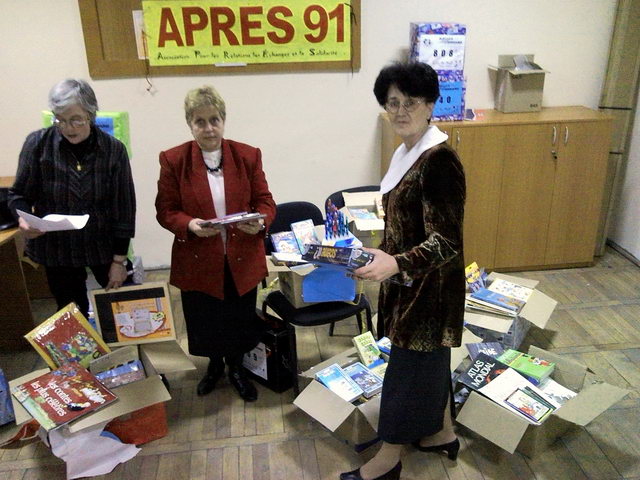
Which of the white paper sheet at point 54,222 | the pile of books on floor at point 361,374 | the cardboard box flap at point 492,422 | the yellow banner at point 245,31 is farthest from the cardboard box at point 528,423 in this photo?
the yellow banner at point 245,31

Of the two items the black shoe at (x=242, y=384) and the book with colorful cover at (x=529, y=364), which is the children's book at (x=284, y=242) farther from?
the book with colorful cover at (x=529, y=364)

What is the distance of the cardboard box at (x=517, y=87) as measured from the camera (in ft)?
11.3

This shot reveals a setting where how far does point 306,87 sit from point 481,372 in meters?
2.07

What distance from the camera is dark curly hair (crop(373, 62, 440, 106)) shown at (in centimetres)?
153

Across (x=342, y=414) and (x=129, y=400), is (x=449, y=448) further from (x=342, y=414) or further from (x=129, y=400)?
(x=129, y=400)

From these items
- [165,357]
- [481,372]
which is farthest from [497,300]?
[165,357]

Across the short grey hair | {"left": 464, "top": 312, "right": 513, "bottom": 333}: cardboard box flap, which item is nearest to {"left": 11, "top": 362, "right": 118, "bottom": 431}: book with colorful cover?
the short grey hair

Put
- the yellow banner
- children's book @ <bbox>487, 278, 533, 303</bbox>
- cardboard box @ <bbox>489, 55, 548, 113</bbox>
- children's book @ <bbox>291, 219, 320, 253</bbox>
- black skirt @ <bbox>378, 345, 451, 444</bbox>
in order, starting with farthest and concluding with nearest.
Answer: cardboard box @ <bbox>489, 55, 548, 113</bbox> < the yellow banner < children's book @ <bbox>487, 278, 533, 303</bbox> < children's book @ <bbox>291, 219, 320, 253</bbox> < black skirt @ <bbox>378, 345, 451, 444</bbox>

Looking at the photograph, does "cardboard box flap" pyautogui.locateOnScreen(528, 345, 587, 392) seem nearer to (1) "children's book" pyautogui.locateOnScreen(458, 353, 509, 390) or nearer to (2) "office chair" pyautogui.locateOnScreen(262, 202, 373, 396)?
(1) "children's book" pyautogui.locateOnScreen(458, 353, 509, 390)

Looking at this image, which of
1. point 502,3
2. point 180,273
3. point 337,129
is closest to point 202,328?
point 180,273

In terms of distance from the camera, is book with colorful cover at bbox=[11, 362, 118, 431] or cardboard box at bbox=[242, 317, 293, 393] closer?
book with colorful cover at bbox=[11, 362, 118, 431]

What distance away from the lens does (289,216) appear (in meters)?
2.74

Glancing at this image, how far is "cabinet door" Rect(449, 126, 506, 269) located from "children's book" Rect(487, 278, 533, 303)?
609 mm

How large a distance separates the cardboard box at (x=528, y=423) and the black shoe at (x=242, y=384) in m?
0.92
